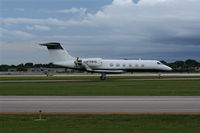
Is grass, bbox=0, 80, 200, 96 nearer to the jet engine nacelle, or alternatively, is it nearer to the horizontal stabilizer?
the jet engine nacelle

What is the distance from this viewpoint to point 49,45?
200 feet

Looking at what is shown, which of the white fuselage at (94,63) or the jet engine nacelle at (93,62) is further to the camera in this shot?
the white fuselage at (94,63)

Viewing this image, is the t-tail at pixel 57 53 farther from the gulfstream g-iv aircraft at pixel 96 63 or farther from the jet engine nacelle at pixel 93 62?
the jet engine nacelle at pixel 93 62
